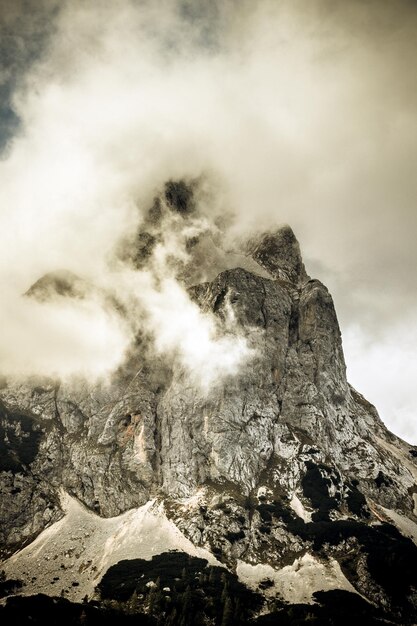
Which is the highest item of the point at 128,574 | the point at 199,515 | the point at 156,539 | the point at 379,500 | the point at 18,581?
the point at 379,500

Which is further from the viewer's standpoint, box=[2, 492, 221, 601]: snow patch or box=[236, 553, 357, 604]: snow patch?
box=[2, 492, 221, 601]: snow patch

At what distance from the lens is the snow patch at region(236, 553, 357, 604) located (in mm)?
136875

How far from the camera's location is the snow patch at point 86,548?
468ft

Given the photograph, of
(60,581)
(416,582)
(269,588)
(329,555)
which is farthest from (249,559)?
(60,581)

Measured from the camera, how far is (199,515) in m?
170

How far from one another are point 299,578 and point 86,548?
266ft

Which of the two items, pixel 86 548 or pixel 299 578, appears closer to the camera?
pixel 299 578

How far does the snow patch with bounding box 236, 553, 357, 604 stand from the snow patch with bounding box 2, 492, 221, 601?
15474 millimetres

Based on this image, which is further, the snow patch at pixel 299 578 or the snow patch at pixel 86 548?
the snow patch at pixel 86 548

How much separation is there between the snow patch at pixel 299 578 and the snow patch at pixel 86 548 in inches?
609

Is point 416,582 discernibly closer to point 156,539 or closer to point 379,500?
point 379,500

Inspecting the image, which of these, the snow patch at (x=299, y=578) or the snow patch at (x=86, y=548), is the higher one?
the snow patch at (x=299, y=578)

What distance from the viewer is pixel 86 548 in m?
161

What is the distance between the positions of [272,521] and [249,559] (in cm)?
1935
